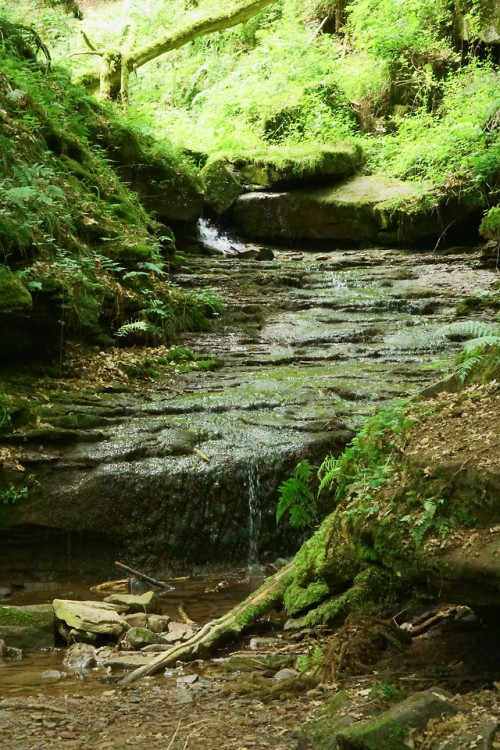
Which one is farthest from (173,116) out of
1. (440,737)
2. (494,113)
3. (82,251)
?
(440,737)

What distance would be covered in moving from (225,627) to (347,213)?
13194mm

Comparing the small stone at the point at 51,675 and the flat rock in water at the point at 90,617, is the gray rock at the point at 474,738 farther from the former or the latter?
the flat rock in water at the point at 90,617

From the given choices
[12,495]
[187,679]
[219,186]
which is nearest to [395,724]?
[187,679]

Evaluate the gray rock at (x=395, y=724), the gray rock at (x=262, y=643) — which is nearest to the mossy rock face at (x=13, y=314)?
the gray rock at (x=262, y=643)

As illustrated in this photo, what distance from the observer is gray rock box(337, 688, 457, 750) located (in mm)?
2652

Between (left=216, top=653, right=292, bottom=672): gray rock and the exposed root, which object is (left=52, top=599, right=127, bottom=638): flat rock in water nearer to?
(left=216, top=653, right=292, bottom=672): gray rock

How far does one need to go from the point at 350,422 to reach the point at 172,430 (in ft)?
5.90

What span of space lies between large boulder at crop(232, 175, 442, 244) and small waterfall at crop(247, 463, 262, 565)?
10.2 metres

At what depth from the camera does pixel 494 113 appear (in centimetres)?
1577

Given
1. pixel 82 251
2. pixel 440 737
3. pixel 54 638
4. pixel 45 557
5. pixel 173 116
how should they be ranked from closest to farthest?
pixel 440 737
pixel 54 638
pixel 45 557
pixel 82 251
pixel 173 116

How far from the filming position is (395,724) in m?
2.71

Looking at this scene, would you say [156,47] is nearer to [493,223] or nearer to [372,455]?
[493,223]

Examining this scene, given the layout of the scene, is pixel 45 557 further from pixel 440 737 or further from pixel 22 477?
pixel 440 737

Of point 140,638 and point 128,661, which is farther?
point 140,638
